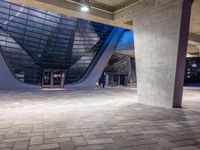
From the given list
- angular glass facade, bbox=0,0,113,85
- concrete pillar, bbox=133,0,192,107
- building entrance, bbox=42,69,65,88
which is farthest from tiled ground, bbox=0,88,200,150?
building entrance, bbox=42,69,65,88

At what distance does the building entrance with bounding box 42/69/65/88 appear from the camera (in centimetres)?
1892

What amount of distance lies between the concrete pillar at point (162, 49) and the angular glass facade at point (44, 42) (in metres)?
10.4

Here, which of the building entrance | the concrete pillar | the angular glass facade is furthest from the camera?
the building entrance

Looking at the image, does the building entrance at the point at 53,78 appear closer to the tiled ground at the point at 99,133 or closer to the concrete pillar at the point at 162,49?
the concrete pillar at the point at 162,49

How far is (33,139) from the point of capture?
3.36 m

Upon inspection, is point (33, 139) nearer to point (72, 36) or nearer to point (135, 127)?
point (135, 127)

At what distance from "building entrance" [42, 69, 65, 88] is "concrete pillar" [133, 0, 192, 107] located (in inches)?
476

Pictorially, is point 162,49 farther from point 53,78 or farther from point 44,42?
point 53,78

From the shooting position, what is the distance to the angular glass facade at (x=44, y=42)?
1459cm

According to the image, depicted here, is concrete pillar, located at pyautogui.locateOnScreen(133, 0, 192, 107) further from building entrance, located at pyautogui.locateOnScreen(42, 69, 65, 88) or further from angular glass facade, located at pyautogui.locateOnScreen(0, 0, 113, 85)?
building entrance, located at pyautogui.locateOnScreen(42, 69, 65, 88)

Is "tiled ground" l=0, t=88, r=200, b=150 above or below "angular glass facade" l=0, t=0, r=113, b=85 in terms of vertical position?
below

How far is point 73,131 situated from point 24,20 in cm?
1390

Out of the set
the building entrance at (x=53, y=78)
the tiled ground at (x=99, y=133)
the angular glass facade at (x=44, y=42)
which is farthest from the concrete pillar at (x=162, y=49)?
the building entrance at (x=53, y=78)

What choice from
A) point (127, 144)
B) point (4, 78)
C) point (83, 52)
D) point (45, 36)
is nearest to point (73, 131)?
point (127, 144)
